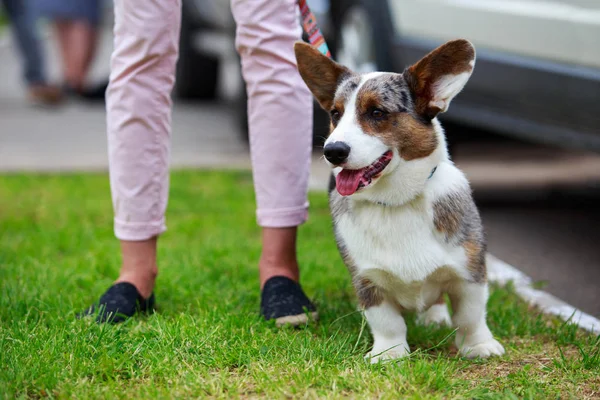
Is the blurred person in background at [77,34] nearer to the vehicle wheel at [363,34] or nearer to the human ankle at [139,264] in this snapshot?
the vehicle wheel at [363,34]

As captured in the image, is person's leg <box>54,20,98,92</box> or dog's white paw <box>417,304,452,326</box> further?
person's leg <box>54,20,98,92</box>

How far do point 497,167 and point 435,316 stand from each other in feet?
12.0

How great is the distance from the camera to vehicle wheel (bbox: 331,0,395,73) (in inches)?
212

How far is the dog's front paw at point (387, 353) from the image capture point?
9.00ft

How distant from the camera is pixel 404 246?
277 cm

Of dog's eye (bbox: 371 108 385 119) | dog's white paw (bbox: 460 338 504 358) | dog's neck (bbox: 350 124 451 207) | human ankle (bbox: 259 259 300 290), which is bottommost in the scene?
human ankle (bbox: 259 259 300 290)

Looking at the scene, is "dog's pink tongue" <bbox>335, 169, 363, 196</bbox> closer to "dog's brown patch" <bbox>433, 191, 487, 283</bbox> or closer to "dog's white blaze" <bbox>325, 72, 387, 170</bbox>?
"dog's white blaze" <bbox>325, 72, 387, 170</bbox>

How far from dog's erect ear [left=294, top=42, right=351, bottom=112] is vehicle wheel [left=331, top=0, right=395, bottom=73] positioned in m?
2.38

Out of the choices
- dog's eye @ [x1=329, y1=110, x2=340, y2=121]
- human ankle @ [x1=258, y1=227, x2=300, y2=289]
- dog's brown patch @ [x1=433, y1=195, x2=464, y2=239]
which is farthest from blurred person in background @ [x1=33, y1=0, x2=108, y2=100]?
dog's brown patch @ [x1=433, y1=195, x2=464, y2=239]

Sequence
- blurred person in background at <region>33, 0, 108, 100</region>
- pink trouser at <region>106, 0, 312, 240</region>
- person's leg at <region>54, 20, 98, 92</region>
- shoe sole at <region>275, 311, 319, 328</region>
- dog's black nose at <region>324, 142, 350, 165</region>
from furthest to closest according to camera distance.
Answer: person's leg at <region>54, 20, 98, 92</region> < blurred person in background at <region>33, 0, 108, 100</region> < pink trouser at <region>106, 0, 312, 240</region> < shoe sole at <region>275, 311, 319, 328</region> < dog's black nose at <region>324, 142, 350, 165</region>

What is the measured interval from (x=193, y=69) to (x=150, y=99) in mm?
7556

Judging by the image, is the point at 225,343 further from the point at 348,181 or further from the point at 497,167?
the point at 497,167

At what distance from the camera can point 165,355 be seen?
272cm

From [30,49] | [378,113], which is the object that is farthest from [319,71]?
[30,49]
